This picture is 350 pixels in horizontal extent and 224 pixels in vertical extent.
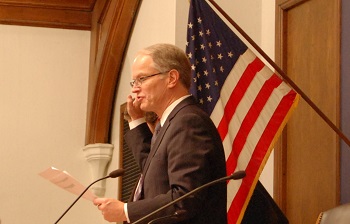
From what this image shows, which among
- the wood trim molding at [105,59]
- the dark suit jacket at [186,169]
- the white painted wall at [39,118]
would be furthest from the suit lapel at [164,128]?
the white painted wall at [39,118]

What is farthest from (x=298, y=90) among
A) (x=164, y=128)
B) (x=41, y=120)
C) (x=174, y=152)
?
(x=41, y=120)

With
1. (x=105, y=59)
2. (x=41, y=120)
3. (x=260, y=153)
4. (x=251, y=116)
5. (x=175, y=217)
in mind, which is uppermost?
(x=105, y=59)

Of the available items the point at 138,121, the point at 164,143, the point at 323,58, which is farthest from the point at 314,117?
the point at 164,143

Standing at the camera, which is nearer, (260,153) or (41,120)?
(260,153)

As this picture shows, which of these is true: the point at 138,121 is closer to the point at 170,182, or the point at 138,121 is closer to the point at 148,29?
the point at 170,182

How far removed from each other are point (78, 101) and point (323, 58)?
131 inches

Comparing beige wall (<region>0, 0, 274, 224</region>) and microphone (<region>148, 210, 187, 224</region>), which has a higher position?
beige wall (<region>0, 0, 274, 224</region>)

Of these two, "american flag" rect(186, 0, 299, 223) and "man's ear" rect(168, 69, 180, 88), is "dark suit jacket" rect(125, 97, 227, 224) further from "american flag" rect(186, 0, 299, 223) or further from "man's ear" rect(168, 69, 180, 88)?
"american flag" rect(186, 0, 299, 223)

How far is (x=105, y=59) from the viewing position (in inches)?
291

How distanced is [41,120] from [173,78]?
434cm

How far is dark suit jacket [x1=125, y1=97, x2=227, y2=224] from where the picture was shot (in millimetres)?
3334

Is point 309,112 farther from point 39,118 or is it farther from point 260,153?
point 39,118

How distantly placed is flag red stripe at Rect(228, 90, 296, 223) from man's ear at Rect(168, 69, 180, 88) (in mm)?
1091

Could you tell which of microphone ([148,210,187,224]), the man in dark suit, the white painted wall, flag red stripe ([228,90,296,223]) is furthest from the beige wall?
microphone ([148,210,187,224])
